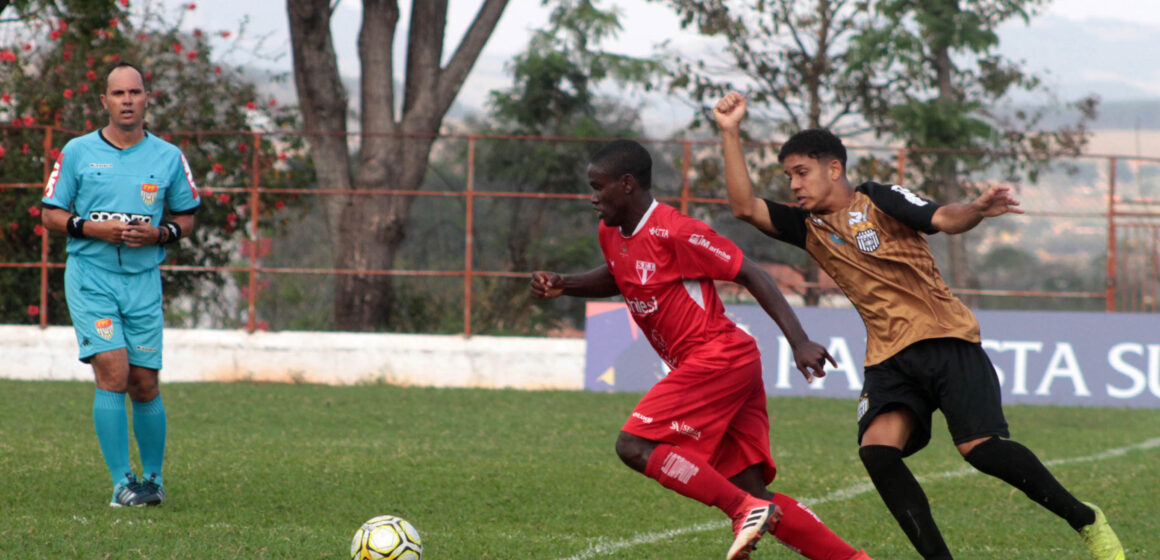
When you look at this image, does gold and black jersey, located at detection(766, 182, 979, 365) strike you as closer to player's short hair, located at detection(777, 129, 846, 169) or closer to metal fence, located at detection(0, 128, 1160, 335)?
player's short hair, located at detection(777, 129, 846, 169)

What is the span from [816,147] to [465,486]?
118 inches

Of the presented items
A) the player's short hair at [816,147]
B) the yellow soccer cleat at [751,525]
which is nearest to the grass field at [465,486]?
the yellow soccer cleat at [751,525]

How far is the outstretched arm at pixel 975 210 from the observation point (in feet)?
12.9

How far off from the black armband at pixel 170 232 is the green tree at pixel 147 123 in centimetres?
739

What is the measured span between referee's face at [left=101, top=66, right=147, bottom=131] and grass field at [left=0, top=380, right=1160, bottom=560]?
1.80 metres

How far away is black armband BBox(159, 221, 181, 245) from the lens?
5699 millimetres

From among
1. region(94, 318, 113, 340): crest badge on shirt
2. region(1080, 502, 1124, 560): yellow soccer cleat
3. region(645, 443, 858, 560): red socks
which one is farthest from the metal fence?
region(645, 443, 858, 560): red socks

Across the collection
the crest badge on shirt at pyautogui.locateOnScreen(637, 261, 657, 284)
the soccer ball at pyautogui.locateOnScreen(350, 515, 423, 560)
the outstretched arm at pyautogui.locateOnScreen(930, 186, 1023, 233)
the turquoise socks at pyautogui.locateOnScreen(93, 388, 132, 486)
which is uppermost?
the outstretched arm at pyautogui.locateOnScreen(930, 186, 1023, 233)

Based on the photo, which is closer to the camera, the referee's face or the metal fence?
the referee's face

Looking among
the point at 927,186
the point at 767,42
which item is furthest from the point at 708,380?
the point at 767,42

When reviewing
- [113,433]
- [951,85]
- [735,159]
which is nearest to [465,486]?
[113,433]

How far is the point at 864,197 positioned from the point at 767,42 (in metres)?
17.9

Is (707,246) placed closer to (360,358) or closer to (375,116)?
(360,358)

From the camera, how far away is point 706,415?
421 centimetres
